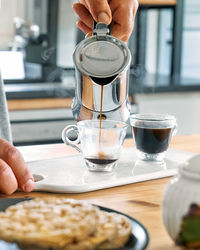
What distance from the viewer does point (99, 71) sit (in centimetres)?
Answer: 111

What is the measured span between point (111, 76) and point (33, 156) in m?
0.34

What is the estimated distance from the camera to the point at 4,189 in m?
0.96

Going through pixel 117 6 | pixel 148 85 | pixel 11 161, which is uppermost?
pixel 117 6

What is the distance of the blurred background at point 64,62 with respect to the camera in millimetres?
2584

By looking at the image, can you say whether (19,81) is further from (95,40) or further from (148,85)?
(95,40)

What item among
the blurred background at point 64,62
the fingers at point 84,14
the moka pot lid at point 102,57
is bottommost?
the blurred background at point 64,62

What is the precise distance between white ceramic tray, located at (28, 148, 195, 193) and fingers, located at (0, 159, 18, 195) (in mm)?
55

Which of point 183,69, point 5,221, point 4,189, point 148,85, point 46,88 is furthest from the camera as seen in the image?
point 183,69

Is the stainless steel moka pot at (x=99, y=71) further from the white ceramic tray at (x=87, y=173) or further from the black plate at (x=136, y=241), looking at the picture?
the black plate at (x=136, y=241)

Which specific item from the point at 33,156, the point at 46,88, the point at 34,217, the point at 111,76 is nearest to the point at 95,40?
the point at 111,76

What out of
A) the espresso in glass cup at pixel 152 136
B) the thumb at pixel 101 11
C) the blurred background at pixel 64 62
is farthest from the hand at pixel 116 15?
the blurred background at pixel 64 62

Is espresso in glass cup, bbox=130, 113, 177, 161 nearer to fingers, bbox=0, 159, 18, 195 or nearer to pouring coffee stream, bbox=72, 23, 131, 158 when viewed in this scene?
pouring coffee stream, bbox=72, 23, 131, 158

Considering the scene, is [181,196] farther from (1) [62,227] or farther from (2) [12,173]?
(2) [12,173]

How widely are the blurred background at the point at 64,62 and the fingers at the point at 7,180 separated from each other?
1524mm
